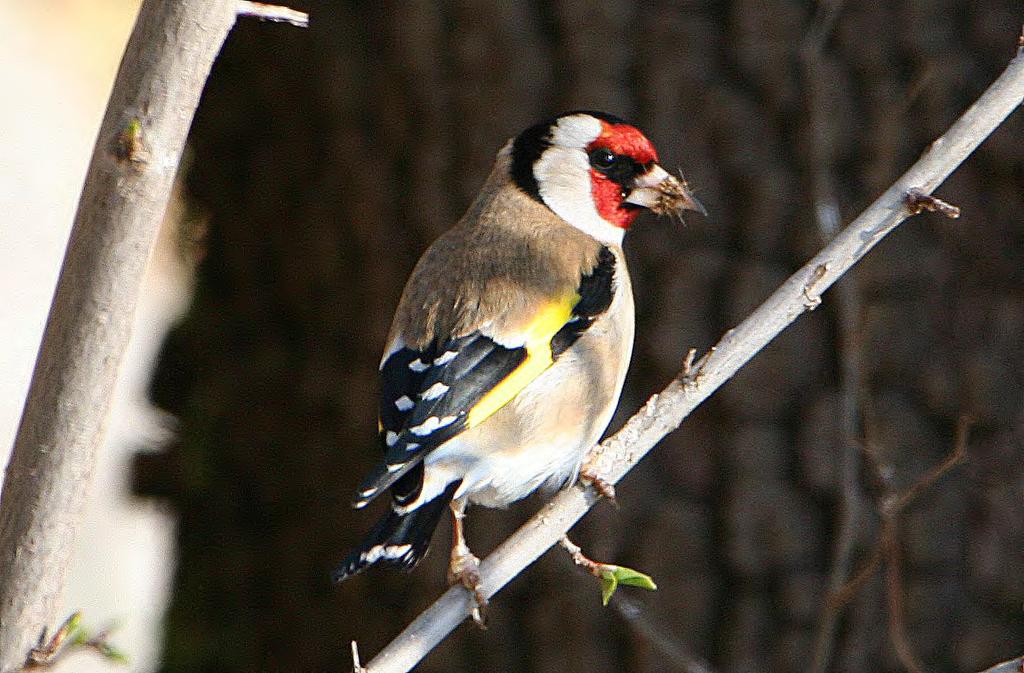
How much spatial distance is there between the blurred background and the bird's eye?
0.30 meters

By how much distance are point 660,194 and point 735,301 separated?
0.40 metres

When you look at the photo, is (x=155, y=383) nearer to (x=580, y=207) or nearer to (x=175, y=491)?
(x=175, y=491)

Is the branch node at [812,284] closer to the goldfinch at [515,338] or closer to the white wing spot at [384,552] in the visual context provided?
the goldfinch at [515,338]

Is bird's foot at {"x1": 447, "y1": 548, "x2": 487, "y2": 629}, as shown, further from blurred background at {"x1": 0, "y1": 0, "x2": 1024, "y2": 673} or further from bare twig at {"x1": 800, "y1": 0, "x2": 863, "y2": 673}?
bare twig at {"x1": 800, "y1": 0, "x2": 863, "y2": 673}

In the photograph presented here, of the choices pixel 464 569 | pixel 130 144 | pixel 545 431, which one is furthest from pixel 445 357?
pixel 130 144

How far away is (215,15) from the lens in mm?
1391

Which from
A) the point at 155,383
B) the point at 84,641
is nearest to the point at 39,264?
the point at 155,383

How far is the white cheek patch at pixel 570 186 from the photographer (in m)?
2.62

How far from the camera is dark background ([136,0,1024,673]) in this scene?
106 inches

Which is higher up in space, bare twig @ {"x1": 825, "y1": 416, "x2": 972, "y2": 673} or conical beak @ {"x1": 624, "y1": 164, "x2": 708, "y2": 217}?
conical beak @ {"x1": 624, "y1": 164, "x2": 708, "y2": 217}

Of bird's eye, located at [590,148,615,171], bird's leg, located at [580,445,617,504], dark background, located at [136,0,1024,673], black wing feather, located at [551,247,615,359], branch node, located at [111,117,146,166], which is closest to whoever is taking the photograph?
branch node, located at [111,117,146,166]

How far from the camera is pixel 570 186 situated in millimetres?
2652

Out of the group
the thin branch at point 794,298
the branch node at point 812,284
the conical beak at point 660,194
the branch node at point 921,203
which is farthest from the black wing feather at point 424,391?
the branch node at point 921,203

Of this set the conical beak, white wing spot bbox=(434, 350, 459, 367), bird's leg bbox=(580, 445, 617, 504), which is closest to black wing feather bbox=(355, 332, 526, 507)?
white wing spot bbox=(434, 350, 459, 367)
